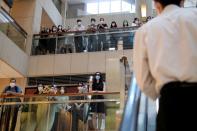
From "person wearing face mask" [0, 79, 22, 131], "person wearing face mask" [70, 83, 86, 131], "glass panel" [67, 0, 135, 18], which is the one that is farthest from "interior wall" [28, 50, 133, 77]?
"person wearing face mask" [70, 83, 86, 131]

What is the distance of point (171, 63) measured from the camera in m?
1.52

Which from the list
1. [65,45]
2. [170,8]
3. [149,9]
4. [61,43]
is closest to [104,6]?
[149,9]

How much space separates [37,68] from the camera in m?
11.7

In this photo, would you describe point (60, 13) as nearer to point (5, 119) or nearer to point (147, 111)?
point (5, 119)

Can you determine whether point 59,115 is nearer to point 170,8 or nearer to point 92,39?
point 170,8

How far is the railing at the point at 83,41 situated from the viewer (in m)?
10.6

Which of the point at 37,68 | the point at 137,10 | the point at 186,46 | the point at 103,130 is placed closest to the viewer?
the point at 186,46

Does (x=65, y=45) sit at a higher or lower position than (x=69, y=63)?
higher

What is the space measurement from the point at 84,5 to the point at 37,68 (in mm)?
5843

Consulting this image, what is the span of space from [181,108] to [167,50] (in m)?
0.27

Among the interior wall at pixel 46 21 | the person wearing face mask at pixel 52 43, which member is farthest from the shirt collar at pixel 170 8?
the interior wall at pixel 46 21

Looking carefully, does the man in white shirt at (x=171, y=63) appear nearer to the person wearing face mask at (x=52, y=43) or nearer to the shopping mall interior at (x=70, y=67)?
the shopping mall interior at (x=70, y=67)

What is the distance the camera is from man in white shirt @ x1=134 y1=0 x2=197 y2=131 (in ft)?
4.72

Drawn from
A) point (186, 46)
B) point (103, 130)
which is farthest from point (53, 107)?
point (186, 46)
